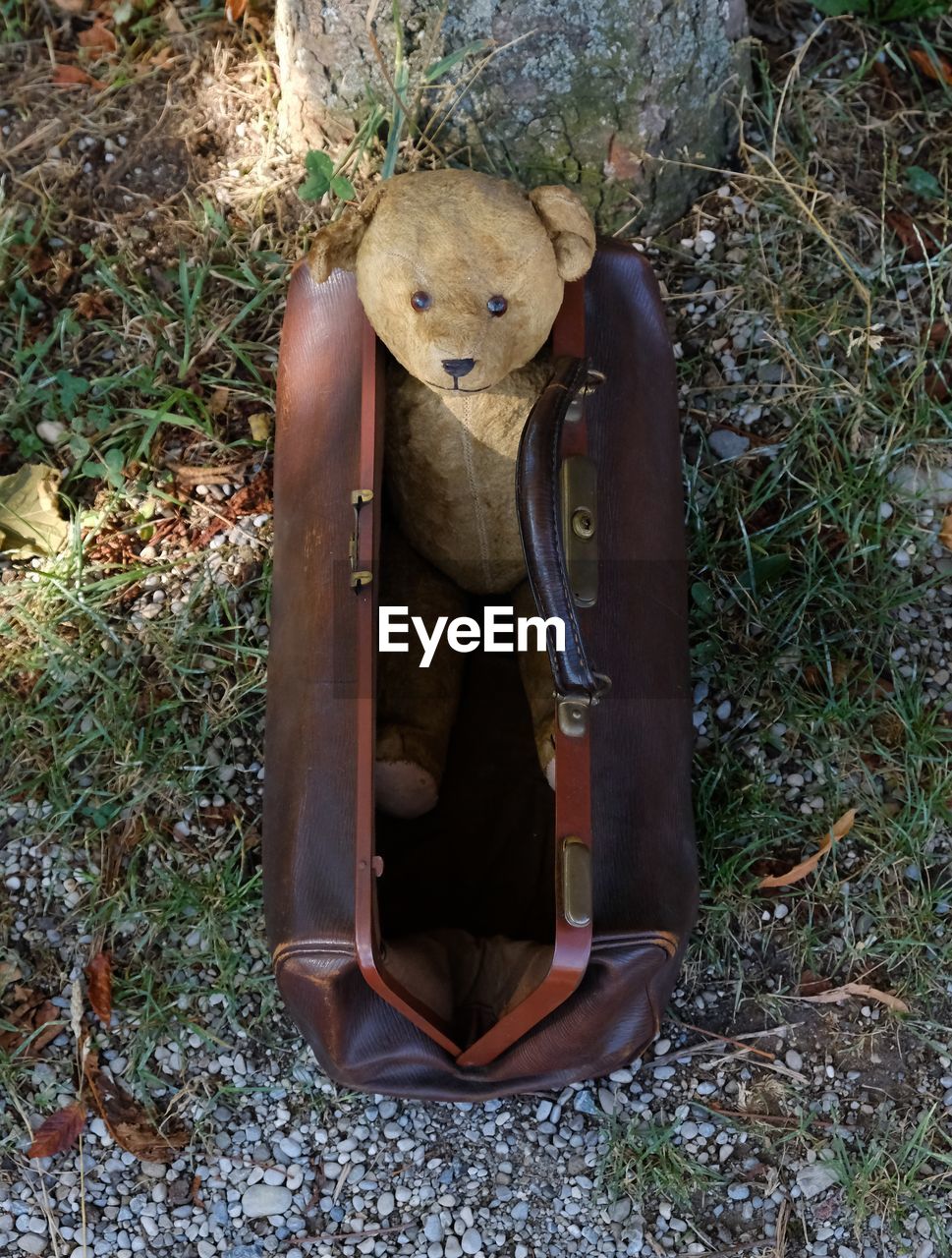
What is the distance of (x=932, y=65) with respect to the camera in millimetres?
2506

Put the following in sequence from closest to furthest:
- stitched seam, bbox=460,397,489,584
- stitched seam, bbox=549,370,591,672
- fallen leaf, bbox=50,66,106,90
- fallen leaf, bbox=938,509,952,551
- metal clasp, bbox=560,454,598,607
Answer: stitched seam, bbox=549,370,591,672 → metal clasp, bbox=560,454,598,607 → stitched seam, bbox=460,397,489,584 → fallen leaf, bbox=938,509,952,551 → fallen leaf, bbox=50,66,106,90

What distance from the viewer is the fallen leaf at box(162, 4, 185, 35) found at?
259 cm

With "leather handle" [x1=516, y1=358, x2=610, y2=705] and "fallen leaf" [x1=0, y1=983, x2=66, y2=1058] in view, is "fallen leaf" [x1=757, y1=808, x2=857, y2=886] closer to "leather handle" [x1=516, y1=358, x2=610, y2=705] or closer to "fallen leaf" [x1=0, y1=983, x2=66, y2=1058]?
"leather handle" [x1=516, y1=358, x2=610, y2=705]

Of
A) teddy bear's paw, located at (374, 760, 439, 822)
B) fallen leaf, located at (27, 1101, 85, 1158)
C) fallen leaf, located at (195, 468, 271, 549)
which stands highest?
fallen leaf, located at (195, 468, 271, 549)

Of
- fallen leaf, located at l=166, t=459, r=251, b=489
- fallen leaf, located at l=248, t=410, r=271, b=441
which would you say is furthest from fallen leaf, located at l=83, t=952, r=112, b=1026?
fallen leaf, located at l=248, t=410, r=271, b=441

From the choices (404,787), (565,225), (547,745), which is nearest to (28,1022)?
(404,787)

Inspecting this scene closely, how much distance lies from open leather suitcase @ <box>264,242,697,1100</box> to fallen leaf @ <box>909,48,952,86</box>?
1.03 meters

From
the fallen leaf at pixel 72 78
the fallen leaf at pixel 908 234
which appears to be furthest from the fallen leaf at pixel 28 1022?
the fallen leaf at pixel 908 234

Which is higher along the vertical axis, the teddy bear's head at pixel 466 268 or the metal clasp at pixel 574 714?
the teddy bear's head at pixel 466 268

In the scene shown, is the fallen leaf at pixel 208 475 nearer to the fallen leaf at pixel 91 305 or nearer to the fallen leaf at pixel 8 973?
the fallen leaf at pixel 91 305

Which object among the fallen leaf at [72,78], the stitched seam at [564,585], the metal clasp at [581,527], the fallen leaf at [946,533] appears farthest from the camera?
the fallen leaf at [72,78]

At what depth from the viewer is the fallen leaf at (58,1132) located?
214cm

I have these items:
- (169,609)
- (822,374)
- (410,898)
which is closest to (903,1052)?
(410,898)

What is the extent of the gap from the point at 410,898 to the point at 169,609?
79 centimetres
